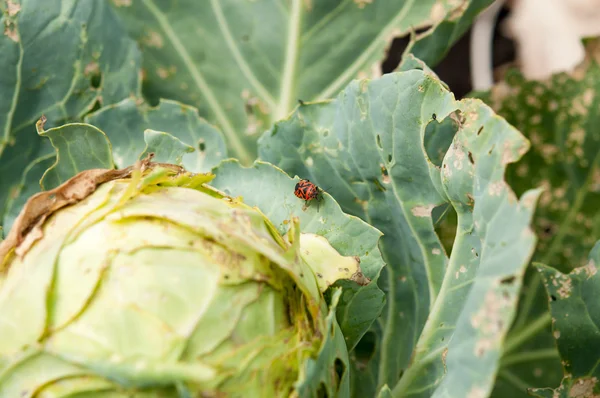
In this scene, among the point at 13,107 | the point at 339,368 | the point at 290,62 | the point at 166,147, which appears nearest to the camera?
the point at 339,368

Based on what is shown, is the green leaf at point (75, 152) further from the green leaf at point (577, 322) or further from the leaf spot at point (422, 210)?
the green leaf at point (577, 322)

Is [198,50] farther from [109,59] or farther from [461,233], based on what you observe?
[461,233]

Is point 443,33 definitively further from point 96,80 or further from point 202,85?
point 96,80

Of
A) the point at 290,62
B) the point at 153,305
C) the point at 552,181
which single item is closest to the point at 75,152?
the point at 153,305

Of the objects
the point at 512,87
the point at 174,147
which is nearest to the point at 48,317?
the point at 174,147

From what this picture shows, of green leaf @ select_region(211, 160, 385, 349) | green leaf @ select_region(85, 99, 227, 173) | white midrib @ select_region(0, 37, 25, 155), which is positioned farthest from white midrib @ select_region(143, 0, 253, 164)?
green leaf @ select_region(211, 160, 385, 349)

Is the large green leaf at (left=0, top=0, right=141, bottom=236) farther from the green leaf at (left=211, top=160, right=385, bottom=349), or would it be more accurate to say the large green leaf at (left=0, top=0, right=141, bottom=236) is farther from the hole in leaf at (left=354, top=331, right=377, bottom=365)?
the hole in leaf at (left=354, top=331, right=377, bottom=365)
